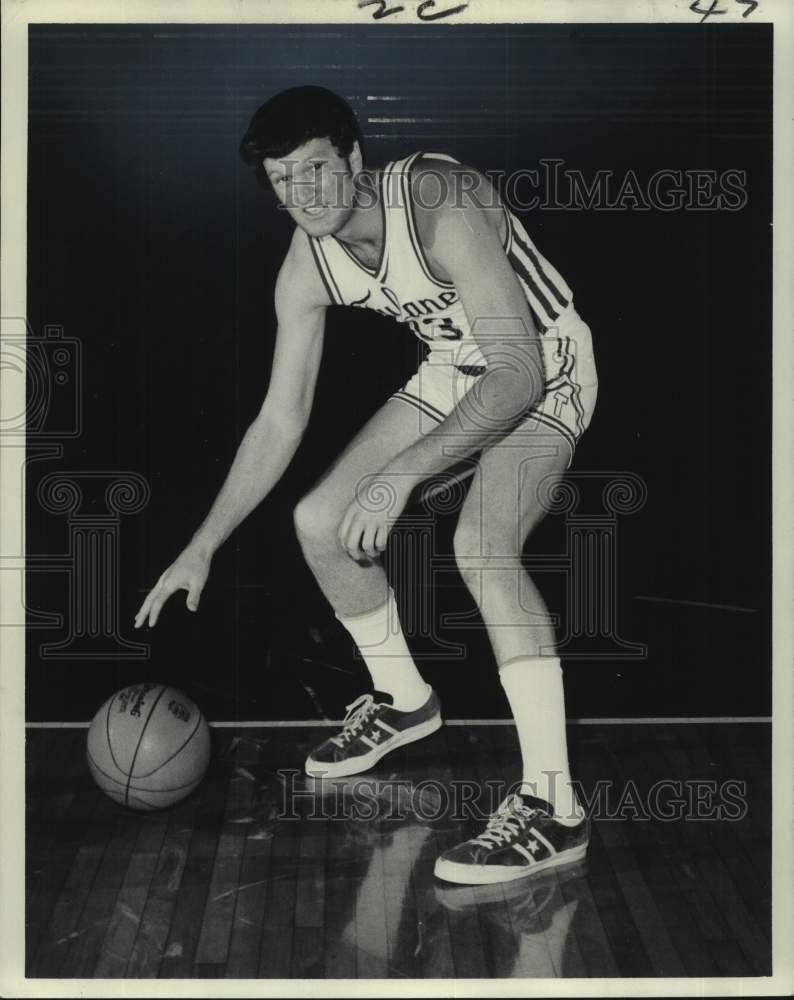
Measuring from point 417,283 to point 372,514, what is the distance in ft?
2.51

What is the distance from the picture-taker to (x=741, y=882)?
3.63 metres

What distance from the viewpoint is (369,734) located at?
172 inches

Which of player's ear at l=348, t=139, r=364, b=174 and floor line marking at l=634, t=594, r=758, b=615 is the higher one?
player's ear at l=348, t=139, r=364, b=174

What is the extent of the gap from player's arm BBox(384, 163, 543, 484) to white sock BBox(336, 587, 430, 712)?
630mm

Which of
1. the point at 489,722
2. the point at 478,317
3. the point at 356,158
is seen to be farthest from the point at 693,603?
the point at 356,158

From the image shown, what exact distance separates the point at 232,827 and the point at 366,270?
5.48ft

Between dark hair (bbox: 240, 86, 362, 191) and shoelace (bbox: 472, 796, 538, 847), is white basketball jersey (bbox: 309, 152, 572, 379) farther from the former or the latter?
shoelace (bbox: 472, 796, 538, 847)

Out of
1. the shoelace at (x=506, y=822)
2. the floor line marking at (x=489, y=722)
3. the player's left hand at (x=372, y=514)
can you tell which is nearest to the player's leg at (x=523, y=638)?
the shoelace at (x=506, y=822)

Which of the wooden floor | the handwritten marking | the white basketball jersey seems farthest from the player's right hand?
the handwritten marking

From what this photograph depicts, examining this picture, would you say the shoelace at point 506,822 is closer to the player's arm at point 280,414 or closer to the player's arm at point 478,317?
the player's arm at point 478,317

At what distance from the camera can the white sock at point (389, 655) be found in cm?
434

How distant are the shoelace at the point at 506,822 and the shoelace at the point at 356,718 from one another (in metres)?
0.64

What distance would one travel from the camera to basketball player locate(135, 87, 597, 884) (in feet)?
12.4

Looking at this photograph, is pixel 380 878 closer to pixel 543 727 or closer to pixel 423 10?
pixel 543 727
